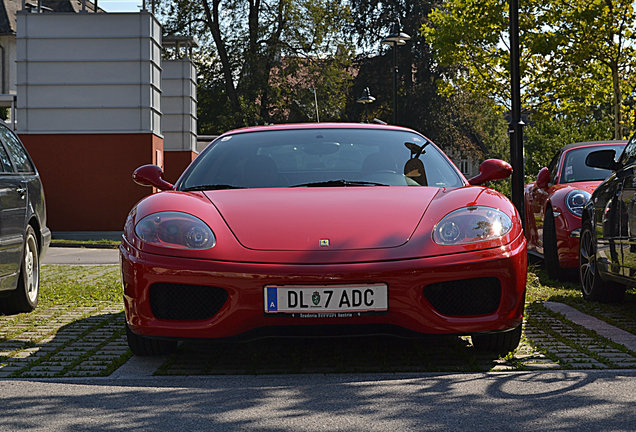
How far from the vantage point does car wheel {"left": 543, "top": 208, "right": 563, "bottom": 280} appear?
375 inches

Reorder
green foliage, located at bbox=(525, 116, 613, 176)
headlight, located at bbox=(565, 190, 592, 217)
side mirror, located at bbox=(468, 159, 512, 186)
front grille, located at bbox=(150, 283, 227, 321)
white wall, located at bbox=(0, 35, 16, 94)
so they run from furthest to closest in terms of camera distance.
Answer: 1. green foliage, located at bbox=(525, 116, 613, 176)
2. white wall, located at bbox=(0, 35, 16, 94)
3. headlight, located at bbox=(565, 190, 592, 217)
4. side mirror, located at bbox=(468, 159, 512, 186)
5. front grille, located at bbox=(150, 283, 227, 321)

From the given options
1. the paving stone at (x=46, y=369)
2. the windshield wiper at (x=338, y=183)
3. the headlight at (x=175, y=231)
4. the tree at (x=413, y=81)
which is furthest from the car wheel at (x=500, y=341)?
the tree at (x=413, y=81)

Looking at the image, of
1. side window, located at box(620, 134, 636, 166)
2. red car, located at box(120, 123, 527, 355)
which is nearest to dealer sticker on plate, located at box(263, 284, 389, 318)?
red car, located at box(120, 123, 527, 355)

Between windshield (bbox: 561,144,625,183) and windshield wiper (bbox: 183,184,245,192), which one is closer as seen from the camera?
windshield wiper (bbox: 183,184,245,192)

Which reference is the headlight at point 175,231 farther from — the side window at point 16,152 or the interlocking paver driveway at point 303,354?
the side window at point 16,152

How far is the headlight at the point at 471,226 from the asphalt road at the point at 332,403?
68 centimetres

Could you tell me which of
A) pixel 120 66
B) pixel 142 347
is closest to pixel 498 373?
pixel 142 347

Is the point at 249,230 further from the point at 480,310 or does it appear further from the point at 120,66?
the point at 120,66

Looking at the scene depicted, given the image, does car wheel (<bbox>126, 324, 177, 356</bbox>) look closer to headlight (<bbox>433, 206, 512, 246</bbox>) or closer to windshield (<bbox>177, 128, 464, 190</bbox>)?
windshield (<bbox>177, 128, 464, 190</bbox>)

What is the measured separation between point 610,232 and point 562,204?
238 cm

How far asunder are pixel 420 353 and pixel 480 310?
60 centimetres

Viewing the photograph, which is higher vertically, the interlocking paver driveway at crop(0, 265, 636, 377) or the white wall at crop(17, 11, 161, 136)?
the white wall at crop(17, 11, 161, 136)

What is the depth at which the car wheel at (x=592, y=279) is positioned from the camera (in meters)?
7.50

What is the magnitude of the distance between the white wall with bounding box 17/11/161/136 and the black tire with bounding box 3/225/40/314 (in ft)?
49.7
